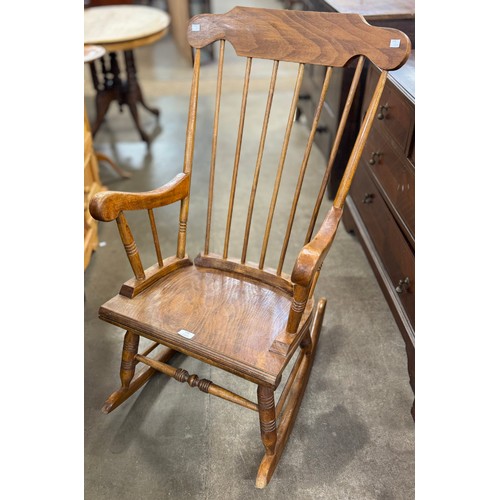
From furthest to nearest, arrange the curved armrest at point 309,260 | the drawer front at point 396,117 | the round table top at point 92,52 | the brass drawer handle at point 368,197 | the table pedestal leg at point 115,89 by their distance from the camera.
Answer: the table pedestal leg at point 115,89 < the round table top at point 92,52 < the brass drawer handle at point 368,197 < the drawer front at point 396,117 < the curved armrest at point 309,260

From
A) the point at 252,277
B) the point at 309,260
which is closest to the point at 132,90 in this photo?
the point at 252,277

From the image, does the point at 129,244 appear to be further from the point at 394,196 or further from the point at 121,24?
the point at 121,24

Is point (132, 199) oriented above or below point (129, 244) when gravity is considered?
above

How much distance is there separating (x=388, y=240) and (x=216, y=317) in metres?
0.85

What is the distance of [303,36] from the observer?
1.23 m

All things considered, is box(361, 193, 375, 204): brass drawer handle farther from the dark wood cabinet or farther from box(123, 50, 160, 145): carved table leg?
box(123, 50, 160, 145): carved table leg

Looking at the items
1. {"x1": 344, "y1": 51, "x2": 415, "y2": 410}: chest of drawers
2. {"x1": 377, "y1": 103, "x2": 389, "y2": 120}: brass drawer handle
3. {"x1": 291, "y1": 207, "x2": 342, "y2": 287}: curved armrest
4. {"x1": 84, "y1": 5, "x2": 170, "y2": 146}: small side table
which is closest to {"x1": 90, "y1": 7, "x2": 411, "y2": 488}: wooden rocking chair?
{"x1": 291, "y1": 207, "x2": 342, "y2": 287}: curved armrest

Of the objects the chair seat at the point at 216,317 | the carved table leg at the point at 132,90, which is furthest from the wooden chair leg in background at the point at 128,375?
the carved table leg at the point at 132,90

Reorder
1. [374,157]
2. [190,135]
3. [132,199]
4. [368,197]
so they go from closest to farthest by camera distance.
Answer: [132,199]
[190,135]
[374,157]
[368,197]

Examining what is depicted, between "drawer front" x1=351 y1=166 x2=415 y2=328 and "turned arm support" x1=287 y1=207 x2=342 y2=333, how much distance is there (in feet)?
1.67

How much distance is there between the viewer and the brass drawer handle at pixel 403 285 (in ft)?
5.03

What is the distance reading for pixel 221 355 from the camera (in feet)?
3.70

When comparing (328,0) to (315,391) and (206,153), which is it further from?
(315,391)

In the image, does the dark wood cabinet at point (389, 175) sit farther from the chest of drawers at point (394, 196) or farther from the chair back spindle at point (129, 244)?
the chair back spindle at point (129, 244)
